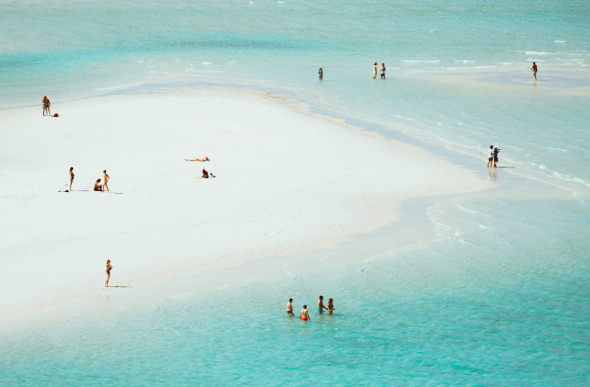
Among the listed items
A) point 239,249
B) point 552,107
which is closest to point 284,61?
point 552,107

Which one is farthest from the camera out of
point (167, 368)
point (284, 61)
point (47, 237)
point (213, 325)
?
point (284, 61)

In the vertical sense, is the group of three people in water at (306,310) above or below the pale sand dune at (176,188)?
below

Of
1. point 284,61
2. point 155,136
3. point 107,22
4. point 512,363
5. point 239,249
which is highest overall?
point 107,22

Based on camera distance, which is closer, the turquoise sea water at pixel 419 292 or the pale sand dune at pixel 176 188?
the turquoise sea water at pixel 419 292

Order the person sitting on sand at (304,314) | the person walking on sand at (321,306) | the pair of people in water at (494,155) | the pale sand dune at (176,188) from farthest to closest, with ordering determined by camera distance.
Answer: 1. the pair of people in water at (494,155)
2. the pale sand dune at (176,188)
3. the person walking on sand at (321,306)
4. the person sitting on sand at (304,314)

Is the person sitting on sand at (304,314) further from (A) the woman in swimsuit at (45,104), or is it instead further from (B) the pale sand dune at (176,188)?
(A) the woman in swimsuit at (45,104)

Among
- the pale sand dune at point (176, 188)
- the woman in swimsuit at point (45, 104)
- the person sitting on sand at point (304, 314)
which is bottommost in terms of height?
the person sitting on sand at point (304, 314)

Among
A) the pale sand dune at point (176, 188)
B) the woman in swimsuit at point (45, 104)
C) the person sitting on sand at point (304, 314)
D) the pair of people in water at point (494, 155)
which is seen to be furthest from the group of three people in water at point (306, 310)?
the woman in swimsuit at point (45, 104)

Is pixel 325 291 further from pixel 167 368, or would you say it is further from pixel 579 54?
pixel 579 54
